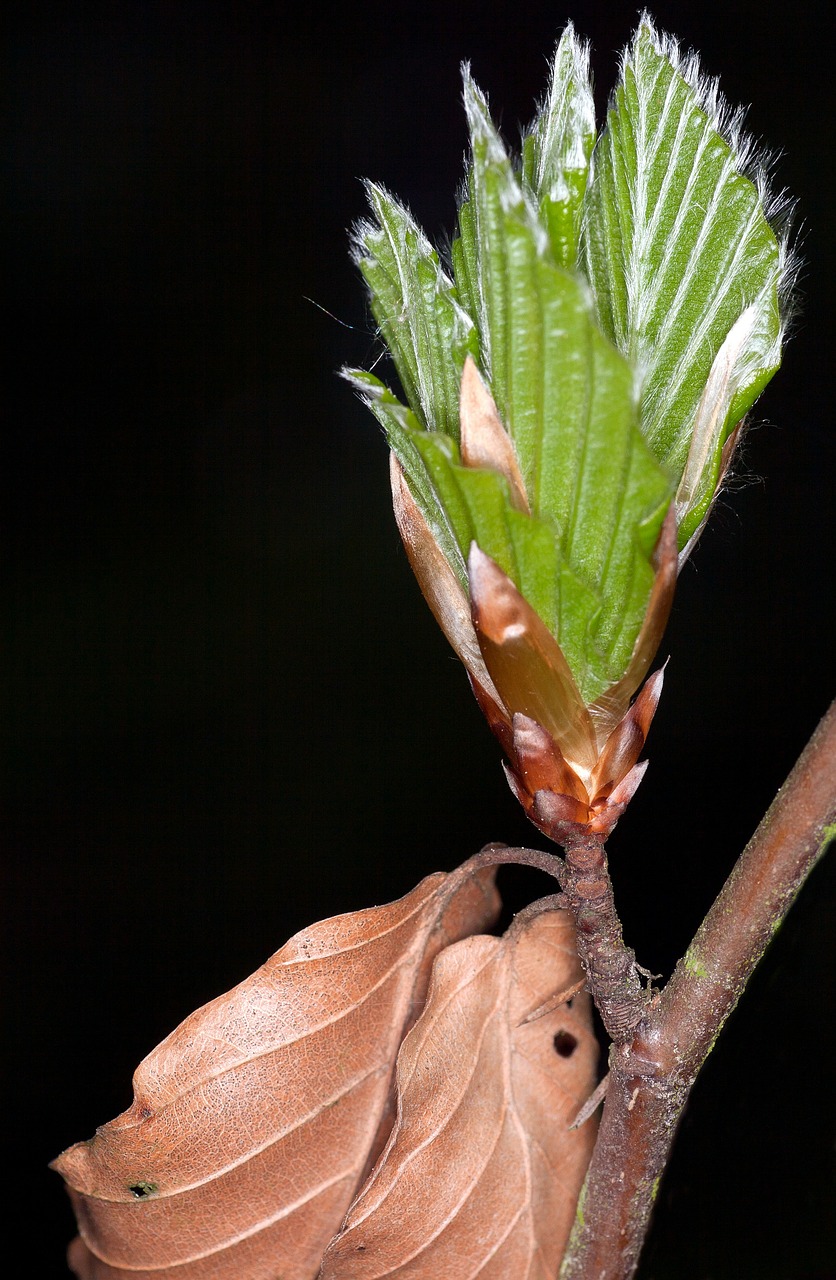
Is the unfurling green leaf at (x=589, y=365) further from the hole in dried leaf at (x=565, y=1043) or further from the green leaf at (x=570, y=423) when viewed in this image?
the hole in dried leaf at (x=565, y=1043)

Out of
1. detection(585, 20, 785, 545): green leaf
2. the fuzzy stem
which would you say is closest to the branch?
the fuzzy stem

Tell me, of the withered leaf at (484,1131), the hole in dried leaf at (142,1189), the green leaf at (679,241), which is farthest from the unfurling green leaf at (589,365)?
the hole in dried leaf at (142,1189)

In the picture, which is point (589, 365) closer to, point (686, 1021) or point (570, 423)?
point (570, 423)

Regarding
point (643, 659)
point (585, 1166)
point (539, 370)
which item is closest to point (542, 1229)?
point (585, 1166)

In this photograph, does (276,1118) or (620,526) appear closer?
(620,526)

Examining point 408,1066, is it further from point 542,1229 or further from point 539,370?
point 539,370

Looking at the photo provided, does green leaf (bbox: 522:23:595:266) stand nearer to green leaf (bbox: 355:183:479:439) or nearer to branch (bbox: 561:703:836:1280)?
green leaf (bbox: 355:183:479:439)
